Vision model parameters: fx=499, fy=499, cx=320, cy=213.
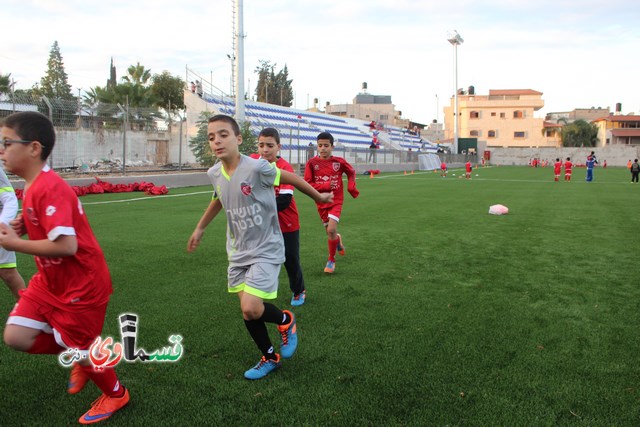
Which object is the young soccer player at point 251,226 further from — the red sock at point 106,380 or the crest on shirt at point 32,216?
the crest on shirt at point 32,216

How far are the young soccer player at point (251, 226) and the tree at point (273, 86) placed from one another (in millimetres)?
72805

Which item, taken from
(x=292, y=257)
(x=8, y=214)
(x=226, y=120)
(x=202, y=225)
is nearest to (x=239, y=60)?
(x=292, y=257)

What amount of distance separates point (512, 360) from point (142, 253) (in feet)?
18.4

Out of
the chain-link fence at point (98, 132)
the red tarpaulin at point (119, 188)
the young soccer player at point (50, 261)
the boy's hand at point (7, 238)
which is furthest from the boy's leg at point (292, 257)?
the chain-link fence at point (98, 132)

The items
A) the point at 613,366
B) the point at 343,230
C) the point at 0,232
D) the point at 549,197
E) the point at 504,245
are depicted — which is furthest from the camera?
the point at 549,197

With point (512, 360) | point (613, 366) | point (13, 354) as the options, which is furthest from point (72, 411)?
point (613, 366)

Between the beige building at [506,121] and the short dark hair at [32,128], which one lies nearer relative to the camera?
the short dark hair at [32,128]

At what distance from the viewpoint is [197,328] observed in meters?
4.47

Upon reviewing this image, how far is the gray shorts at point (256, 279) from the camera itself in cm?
342

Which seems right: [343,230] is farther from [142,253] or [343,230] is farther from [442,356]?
[442,356]

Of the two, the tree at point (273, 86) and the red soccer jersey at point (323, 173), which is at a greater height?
the tree at point (273, 86)

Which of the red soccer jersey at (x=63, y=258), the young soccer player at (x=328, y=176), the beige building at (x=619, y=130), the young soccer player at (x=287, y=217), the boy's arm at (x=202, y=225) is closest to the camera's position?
the red soccer jersey at (x=63, y=258)

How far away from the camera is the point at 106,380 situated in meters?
2.94

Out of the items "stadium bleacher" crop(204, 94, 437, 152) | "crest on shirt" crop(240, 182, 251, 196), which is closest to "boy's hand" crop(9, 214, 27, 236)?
A: "crest on shirt" crop(240, 182, 251, 196)
